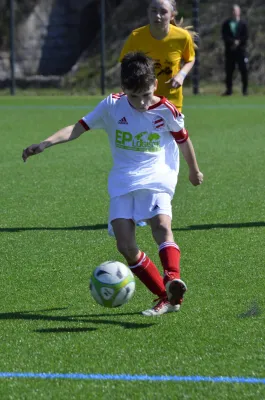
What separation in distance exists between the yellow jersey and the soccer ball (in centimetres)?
339

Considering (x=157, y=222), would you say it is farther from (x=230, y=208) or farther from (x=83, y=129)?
(x=230, y=208)

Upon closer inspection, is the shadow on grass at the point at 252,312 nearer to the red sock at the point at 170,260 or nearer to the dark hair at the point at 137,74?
the red sock at the point at 170,260

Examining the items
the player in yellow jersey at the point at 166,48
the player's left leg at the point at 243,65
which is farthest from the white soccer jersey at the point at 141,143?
the player's left leg at the point at 243,65

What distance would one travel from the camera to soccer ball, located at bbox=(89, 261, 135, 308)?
5074 mm

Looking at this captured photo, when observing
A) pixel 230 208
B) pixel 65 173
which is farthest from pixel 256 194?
pixel 65 173

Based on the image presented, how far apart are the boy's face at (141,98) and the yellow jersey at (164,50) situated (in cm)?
291

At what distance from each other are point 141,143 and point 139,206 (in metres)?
0.36

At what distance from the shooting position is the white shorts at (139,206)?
5.33 m

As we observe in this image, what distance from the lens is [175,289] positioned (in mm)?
4949

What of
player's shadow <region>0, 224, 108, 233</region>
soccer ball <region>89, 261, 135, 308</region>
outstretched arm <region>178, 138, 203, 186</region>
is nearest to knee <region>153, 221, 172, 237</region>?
soccer ball <region>89, 261, 135, 308</region>

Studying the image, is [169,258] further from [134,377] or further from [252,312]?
[134,377]

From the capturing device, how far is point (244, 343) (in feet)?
15.3

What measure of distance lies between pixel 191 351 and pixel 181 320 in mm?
576

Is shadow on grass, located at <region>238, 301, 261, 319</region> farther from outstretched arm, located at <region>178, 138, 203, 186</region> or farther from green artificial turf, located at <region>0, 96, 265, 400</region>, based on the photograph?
outstretched arm, located at <region>178, 138, 203, 186</region>
